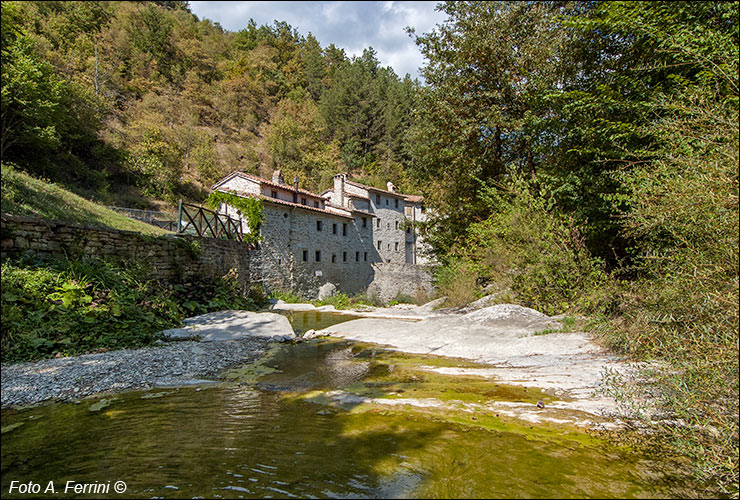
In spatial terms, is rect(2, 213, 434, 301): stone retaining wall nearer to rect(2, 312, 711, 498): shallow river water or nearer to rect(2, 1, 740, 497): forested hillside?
rect(2, 312, 711, 498): shallow river water

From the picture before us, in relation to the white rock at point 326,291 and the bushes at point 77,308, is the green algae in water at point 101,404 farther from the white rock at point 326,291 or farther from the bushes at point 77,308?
the white rock at point 326,291

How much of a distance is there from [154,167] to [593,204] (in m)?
34.2

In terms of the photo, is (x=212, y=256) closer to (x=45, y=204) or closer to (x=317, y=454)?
(x=45, y=204)

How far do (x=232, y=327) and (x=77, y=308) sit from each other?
11.4 feet


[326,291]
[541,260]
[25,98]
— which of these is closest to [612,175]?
[541,260]

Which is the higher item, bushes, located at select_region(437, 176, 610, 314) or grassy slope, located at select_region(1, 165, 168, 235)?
grassy slope, located at select_region(1, 165, 168, 235)

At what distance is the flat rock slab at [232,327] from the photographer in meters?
8.47

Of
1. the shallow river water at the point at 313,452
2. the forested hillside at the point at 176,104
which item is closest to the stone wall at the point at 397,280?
the forested hillside at the point at 176,104

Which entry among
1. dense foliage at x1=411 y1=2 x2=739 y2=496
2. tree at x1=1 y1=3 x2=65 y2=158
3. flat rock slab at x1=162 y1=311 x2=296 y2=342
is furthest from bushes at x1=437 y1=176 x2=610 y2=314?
tree at x1=1 y1=3 x2=65 y2=158

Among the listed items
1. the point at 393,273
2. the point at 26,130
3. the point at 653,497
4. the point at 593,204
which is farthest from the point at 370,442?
the point at 26,130

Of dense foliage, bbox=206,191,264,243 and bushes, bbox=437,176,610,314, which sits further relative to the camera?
dense foliage, bbox=206,191,264,243

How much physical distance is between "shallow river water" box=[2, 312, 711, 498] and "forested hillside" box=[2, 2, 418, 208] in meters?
29.1

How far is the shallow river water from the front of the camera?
97.1 inches

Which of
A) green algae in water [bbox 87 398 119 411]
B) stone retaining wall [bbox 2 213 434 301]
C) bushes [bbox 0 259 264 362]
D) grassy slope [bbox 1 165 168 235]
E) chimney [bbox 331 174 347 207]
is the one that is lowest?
green algae in water [bbox 87 398 119 411]
